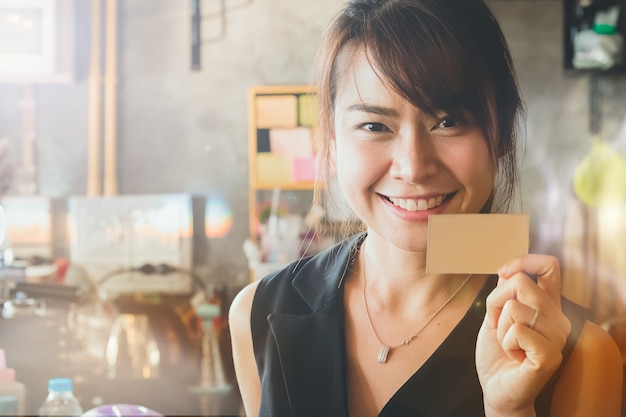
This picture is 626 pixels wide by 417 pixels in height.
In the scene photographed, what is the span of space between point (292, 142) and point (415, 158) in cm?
32

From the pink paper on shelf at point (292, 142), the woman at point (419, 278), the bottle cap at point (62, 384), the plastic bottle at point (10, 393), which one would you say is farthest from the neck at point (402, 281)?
the plastic bottle at point (10, 393)

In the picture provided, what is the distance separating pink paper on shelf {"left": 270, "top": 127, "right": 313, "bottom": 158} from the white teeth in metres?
0.25

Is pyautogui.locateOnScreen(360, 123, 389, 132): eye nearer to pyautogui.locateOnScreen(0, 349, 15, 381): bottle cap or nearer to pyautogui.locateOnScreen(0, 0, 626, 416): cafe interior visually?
pyautogui.locateOnScreen(0, 0, 626, 416): cafe interior

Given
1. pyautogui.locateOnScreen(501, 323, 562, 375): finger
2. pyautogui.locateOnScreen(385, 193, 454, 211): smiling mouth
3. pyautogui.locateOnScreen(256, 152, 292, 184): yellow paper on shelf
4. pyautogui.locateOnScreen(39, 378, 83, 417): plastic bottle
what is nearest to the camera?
pyautogui.locateOnScreen(501, 323, 562, 375): finger

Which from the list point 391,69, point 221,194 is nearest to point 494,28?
point 391,69

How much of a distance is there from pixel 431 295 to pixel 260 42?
530mm

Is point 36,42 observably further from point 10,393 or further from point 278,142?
point 10,393

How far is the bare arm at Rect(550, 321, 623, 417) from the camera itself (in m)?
0.89

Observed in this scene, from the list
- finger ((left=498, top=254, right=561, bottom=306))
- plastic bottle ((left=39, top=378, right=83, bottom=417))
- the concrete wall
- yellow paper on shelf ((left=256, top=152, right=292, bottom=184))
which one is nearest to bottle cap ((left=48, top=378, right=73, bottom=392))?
plastic bottle ((left=39, top=378, right=83, bottom=417))

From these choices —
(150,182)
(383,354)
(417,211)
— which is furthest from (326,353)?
(150,182)

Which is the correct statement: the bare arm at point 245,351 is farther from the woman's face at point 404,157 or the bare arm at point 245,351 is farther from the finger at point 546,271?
the finger at point 546,271

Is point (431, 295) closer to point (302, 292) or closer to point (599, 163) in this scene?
→ point (302, 292)

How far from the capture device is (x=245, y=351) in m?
1.11

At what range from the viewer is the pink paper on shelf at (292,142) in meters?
1.15
